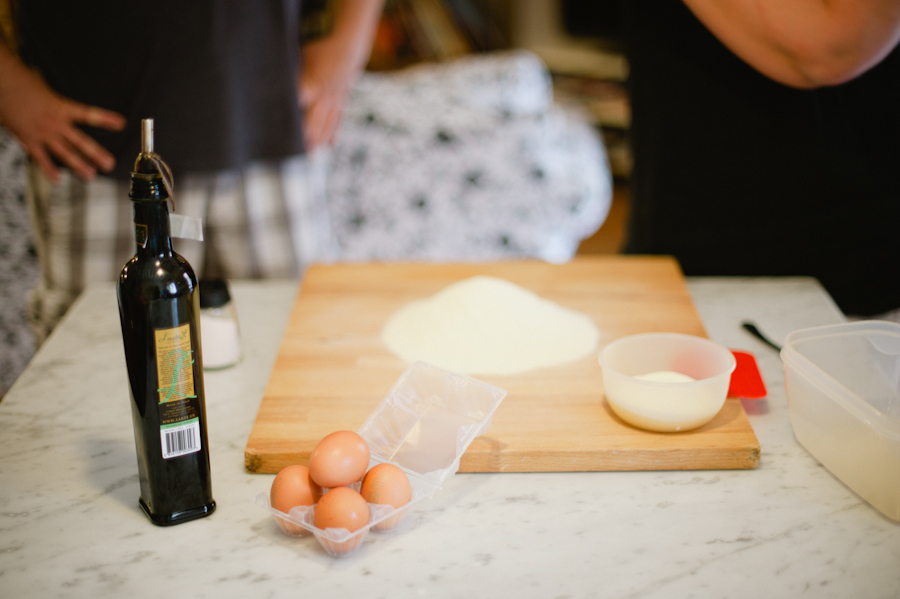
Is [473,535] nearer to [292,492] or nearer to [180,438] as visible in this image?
[292,492]

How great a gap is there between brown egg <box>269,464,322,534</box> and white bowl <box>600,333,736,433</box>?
380mm

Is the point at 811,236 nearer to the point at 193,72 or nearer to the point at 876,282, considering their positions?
the point at 876,282

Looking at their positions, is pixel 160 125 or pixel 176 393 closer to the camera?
pixel 176 393

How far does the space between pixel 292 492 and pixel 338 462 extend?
0.05m

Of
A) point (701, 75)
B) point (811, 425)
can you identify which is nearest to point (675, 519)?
point (811, 425)

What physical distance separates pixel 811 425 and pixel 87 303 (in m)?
1.22

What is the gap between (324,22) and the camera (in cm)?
199

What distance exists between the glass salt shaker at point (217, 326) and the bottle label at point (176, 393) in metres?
0.35

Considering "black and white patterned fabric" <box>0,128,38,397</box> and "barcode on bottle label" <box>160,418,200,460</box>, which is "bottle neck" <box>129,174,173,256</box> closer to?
"barcode on bottle label" <box>160,418,200,460</box>

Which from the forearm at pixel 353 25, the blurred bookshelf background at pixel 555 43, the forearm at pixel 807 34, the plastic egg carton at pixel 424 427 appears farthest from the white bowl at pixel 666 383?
the blurred bookshelf background at pixel 555 43

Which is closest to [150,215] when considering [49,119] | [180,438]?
[180,438]

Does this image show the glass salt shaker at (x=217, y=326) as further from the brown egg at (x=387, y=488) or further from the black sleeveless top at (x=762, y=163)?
the black sleeveless top at (x=762, y=163)

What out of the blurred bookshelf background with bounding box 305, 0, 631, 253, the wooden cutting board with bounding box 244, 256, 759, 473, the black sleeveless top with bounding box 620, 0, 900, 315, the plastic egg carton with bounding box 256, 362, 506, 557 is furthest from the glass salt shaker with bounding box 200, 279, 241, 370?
the blurred bookshelf background with bounding box 305, 0, 631, 253

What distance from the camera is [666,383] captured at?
80 centimetres
